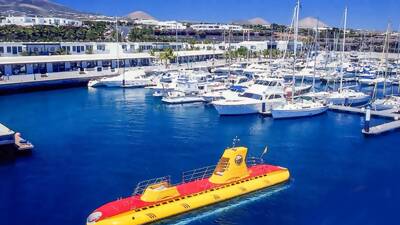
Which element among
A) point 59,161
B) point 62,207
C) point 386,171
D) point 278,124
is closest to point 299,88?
point 278,124

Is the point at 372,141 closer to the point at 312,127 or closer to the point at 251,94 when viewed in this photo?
the point at 312,127

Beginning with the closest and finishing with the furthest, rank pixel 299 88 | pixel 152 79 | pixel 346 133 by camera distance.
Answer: pixel 346 133 < pixel 299 88 < pixel 152 79

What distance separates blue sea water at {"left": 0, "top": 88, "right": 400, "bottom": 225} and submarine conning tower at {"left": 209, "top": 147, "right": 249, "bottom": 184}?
1.64 metres

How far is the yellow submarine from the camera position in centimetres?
2489

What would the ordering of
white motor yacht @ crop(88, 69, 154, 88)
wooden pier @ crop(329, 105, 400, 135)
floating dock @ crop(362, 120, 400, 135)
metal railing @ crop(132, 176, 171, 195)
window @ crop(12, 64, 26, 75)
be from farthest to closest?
1. white motor yacht @ crop(88, 69, 154, 88)
2. window @ crop(12, 64, 26, 75)
3. wooden pier @ crop(329, 105, 400, 135)
4. floating dock @ crop(362, 120, 400, 135)
5. metal railing @ crop(132, 176, 171, 195)

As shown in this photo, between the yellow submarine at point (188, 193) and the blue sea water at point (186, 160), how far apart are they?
0.64 m

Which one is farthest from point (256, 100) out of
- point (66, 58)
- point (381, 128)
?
point (66, 58)

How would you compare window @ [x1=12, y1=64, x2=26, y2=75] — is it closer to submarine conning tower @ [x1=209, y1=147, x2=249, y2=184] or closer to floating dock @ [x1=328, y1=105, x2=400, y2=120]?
floating dock @ [x1=328, y1=105, x2=400, y2=120]

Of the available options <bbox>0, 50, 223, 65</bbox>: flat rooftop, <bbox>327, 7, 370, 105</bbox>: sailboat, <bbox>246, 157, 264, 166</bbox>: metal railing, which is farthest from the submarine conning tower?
<bbox>0, 50, 223, 65</bbox>: flat rooftop

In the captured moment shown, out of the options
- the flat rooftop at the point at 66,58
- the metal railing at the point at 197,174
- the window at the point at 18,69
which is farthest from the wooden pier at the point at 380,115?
the window at the point at 18,69

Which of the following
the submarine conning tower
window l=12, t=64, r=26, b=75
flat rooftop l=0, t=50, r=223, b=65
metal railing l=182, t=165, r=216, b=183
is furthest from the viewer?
window l=12, t=64, r=26, b=75

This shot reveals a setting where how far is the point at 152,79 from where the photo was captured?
3273 inches

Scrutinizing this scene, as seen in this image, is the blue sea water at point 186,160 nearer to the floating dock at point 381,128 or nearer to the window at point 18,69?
the floating dock at point 381,128

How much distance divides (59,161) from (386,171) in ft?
84.1
